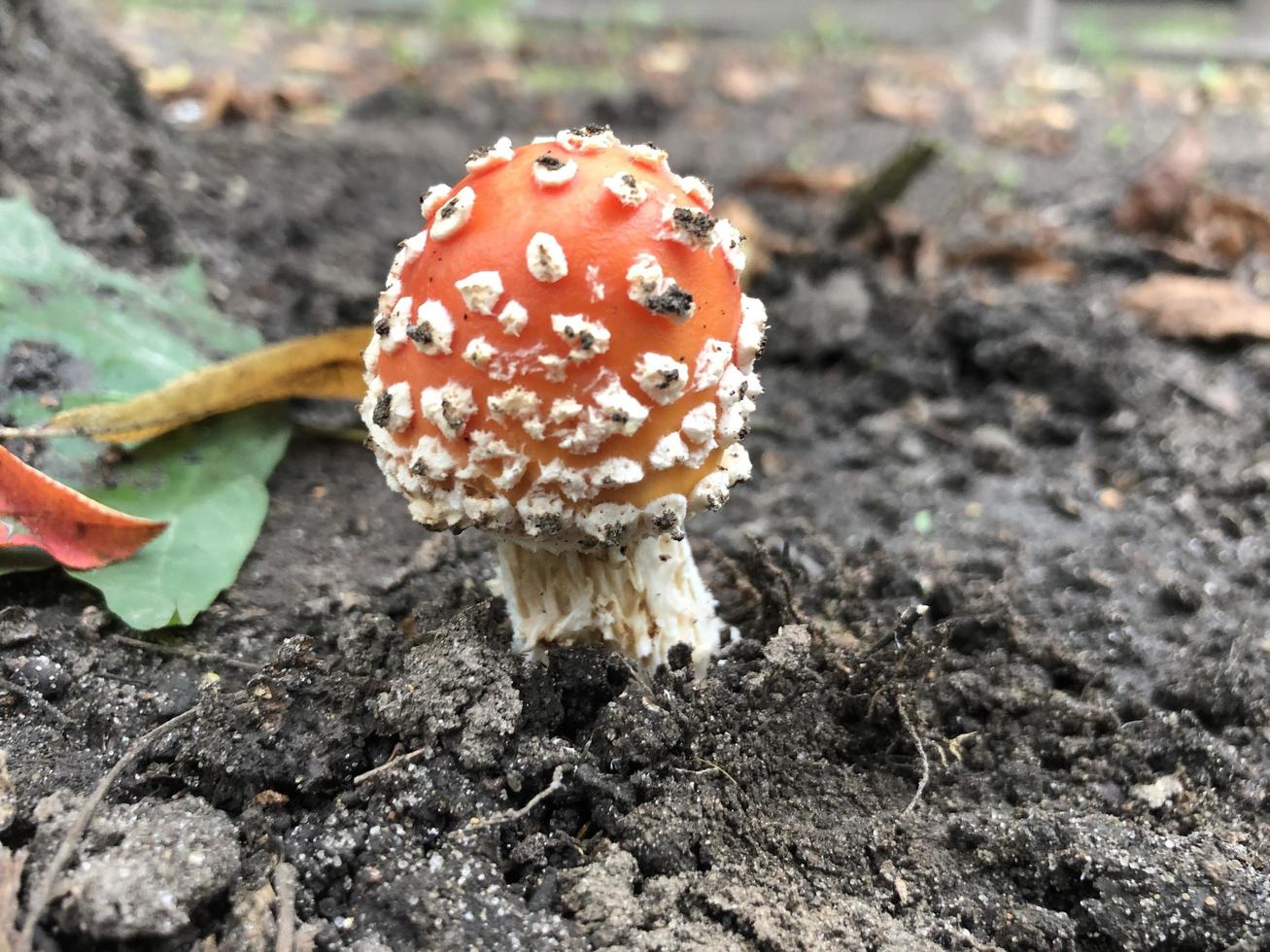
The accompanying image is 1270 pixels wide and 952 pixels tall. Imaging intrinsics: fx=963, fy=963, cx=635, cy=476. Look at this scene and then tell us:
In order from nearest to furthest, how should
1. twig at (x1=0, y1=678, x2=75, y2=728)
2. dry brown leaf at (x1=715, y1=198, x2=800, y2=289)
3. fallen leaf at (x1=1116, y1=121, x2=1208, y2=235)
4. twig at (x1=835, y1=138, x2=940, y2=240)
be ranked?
twig at (x1=0, y1=678, x2=75, y2=728)
dry brown leaf at (x1=715, y1=198, x2=800, y2=289)
twig at (x1=835, y1=138, x2=940, y2=240)
fallen leaf at (x1=1116, y1=121, x2=1208, y2=235)

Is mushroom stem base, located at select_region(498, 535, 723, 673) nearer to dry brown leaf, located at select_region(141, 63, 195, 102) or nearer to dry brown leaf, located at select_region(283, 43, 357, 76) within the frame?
dry brown leaf, located at select_region(141, 63, 195, 102)

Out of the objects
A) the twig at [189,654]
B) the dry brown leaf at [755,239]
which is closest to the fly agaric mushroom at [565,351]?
the twig at [189,654]

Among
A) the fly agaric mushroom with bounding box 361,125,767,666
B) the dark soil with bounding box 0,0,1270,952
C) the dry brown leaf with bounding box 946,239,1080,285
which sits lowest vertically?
the dark soil with bounding box 0,0,1270,952

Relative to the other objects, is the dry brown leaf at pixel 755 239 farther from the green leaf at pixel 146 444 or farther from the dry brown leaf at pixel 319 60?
the dry brown leaf at pixel 319 60

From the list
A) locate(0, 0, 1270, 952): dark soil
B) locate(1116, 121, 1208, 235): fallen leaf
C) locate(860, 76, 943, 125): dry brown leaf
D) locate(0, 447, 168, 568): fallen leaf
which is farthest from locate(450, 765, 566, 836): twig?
locate(860, 76, 943, 125): dry brown leaf

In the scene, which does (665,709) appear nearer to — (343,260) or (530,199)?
(530,199)

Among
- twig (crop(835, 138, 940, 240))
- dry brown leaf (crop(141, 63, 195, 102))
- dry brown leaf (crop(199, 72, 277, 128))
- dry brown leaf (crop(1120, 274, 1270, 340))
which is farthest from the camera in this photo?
dry brown leaf (crop(141, 63, 195, 102))

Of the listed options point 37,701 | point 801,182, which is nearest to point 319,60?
point 801,182
